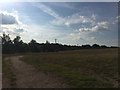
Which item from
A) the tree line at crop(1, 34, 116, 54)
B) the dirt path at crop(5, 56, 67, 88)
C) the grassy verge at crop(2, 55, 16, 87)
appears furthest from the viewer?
the tree line at crop(1, 34, 116, 54)

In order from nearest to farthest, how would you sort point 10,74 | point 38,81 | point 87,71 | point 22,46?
point 38,81 < point 10,74 < point 87,71 < point 22,46

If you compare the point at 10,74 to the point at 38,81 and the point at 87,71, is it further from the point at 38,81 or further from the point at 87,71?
the point at 87,71

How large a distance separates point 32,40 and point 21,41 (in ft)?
23.5

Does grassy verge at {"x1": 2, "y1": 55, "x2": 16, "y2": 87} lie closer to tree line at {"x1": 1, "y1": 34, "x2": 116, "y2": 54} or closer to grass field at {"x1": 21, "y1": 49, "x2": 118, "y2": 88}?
grass field at {"x1": 21, "y1": 49, "x2": 118, "y2": 88}

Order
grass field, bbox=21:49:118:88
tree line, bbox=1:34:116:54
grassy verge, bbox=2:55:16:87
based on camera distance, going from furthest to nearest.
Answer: tree line, bbox=1:34:116:54, grassy verge, bbox=2:55:16:87, grass field, bbox=21:49:118:88

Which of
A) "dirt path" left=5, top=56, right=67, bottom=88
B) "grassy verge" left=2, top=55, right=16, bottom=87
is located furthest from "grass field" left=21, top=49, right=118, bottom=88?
"grassy verge" left=2, top=55, right=16, bottom=87

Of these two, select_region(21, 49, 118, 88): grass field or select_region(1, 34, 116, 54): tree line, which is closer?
select_region(21, 49, 118, 88): grass field

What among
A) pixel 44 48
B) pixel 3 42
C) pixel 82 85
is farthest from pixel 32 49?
pixel 82 85

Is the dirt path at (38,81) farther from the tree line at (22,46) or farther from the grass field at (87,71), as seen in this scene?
the tree line at (22,46)

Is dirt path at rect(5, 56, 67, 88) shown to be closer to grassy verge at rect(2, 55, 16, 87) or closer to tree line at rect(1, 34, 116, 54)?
grassy verge at rect(2, 55, 16, 87)

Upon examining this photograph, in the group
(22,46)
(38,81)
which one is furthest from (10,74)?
(22,46)

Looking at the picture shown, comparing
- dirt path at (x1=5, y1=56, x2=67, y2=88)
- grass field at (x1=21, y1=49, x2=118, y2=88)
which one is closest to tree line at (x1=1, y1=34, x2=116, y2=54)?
grass field at (x1=21, y1=49, x2=118, y2=88)

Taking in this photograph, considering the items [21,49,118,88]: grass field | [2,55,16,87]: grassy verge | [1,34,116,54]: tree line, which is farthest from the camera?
[1,34,116,54]: tree line

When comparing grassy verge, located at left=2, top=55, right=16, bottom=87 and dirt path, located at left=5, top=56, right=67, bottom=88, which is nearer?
dirt path, located at left=5, top=56, right=67, bottom=88
